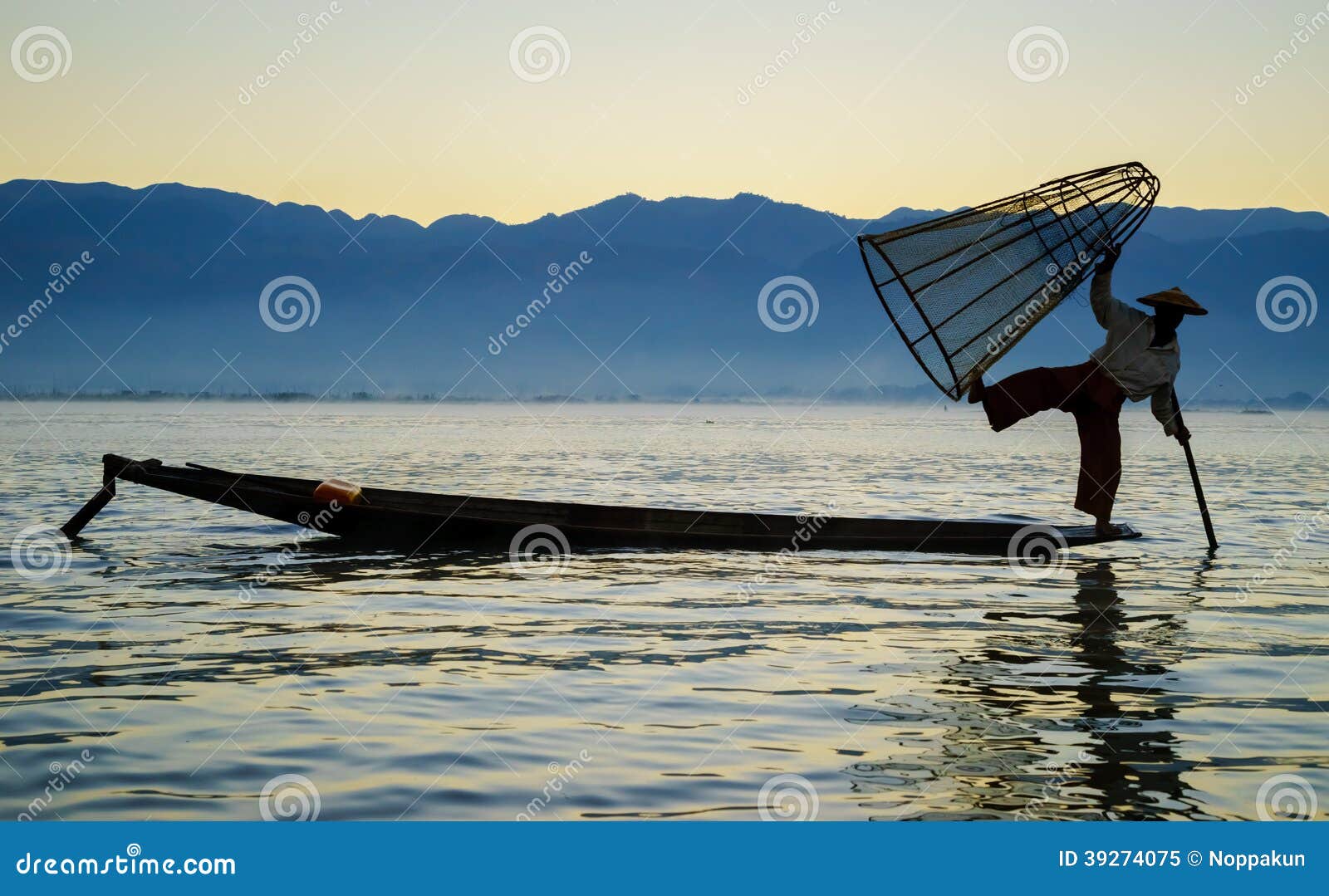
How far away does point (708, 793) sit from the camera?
5512 millimetres

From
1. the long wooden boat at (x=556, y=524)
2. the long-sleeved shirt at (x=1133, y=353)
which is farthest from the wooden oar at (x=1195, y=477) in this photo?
the long wooden boat at (x=556, y=524)

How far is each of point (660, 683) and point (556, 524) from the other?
6225mm

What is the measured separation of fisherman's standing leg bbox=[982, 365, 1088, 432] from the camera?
1093 cm

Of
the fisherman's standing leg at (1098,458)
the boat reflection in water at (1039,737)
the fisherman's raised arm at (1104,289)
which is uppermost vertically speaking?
the fisherman's raised arm at (1104,289)

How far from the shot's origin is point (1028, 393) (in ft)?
36.8

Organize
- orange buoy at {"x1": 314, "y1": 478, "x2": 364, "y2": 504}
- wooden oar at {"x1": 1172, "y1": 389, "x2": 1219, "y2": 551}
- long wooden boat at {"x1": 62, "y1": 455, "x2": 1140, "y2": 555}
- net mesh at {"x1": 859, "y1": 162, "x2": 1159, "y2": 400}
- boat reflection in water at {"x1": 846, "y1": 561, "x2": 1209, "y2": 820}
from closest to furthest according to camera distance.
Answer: boat reflection in water at {"x1": 846, "y1": 561, "x2": 1209, "y2": 820}
net mesh at {"x1": 859, "y1": 162, "x2": 1159, "y2": 400}
wooden oar at {"x1": 1172, "y1": 389, "x2": 1219, "y2": 551}
long wooden boat at {"x1": 62, "y1": 455, "x2": 1140, "y2": 555}
orange buoy at {"x1": 314, "y1": 478, "x2": 364, "y2": 504}

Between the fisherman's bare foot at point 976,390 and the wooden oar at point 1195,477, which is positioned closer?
the fisherman's bare foot at point 976,390

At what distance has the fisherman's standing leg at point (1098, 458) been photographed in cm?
1194

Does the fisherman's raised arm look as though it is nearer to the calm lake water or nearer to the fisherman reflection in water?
the fisherman reflection in water

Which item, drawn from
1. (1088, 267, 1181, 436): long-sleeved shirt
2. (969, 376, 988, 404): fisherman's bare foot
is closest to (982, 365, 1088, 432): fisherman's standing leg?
(969, 376, 988, 404): fisherman's bare foot

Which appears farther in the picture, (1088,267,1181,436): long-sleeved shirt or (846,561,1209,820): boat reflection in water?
(1088,267,1181,436): long-sleeved shirt

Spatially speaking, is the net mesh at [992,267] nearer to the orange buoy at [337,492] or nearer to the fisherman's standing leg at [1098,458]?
the fisherman's standing leg at [1098,458]

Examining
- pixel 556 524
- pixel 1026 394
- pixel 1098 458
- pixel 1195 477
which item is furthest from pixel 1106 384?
pixel 556 524

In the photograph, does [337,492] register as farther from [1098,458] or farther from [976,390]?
[1098,458]
